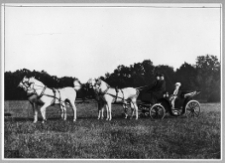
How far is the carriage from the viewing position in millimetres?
6344

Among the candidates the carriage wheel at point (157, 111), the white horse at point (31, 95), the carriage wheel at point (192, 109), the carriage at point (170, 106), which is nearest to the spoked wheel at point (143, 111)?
the carriage at point (170, 106)

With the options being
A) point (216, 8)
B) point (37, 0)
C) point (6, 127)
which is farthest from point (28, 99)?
point (216, 8)

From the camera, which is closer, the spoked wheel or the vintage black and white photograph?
the vintage black and white photograph

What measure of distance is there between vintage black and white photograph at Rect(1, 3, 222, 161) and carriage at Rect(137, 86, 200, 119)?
0.02 meters

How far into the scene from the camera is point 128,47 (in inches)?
248

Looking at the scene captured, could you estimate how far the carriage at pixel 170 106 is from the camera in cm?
634

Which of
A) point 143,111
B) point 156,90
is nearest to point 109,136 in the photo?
point 143,111

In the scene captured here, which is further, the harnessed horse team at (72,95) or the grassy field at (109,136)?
the harnessed horse team at (72,95)

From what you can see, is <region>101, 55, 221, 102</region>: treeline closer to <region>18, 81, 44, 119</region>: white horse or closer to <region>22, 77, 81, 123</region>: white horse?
<region>22, 77, 81, 123</region>: white horse

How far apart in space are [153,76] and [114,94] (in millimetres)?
946

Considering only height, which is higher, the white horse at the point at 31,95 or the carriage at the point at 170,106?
the white horse at the point at 31,95

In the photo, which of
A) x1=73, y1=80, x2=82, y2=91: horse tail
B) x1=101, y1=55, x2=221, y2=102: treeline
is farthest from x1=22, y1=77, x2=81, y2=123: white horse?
x1=101, y1=55, x2=221, y2=102: treeline

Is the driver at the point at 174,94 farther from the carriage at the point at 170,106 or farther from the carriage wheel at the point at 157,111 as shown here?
the carriage wheel at the point at 157,111

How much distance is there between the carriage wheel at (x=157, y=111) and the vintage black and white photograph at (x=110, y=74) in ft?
0.07
